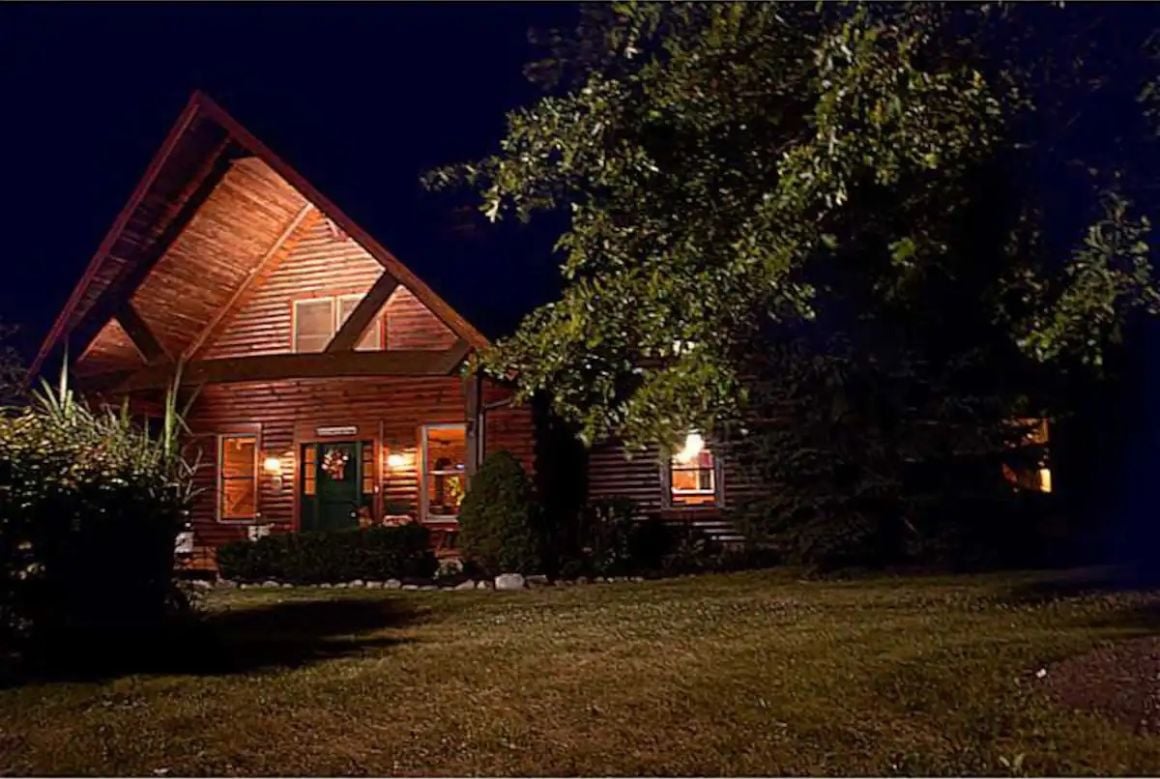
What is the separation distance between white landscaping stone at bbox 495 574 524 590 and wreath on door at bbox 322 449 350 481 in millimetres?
6426

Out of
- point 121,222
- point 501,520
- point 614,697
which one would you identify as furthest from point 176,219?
point 614,697

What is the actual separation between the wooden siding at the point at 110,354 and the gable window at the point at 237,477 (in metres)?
2.21

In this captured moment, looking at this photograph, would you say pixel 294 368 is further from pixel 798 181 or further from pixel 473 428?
pixel 798 181

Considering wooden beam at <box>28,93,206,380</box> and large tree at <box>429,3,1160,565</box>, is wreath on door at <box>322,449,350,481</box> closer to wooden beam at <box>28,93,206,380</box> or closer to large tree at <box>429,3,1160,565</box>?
wooden beam at <box>28,93,206,380</box>

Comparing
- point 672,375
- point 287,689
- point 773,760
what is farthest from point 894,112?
point 287,689

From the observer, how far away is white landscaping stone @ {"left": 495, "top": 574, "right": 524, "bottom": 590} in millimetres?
15812

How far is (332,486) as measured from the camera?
854 inches

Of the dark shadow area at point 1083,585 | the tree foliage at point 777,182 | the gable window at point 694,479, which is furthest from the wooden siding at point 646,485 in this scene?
the tree foliage at point 777,182

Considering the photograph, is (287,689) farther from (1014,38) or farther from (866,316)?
(1014,38)

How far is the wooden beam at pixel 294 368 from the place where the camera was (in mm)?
18078

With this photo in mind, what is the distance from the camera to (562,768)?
6.45 m

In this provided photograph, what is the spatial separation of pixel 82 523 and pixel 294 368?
9717mm

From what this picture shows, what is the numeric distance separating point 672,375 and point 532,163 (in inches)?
67.1

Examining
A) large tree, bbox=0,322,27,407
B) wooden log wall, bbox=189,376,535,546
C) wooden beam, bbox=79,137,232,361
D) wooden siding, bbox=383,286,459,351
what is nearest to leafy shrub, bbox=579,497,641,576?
wooden log wall, bbox=189,376,535,546
